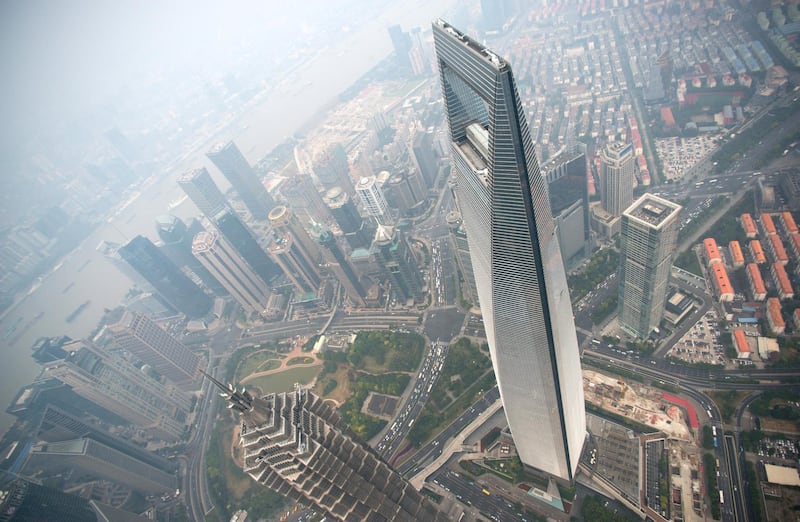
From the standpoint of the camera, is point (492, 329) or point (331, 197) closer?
point (492, 329)

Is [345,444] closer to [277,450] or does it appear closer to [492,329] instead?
[277,450]

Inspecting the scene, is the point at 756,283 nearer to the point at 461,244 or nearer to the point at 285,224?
the point at 461,244

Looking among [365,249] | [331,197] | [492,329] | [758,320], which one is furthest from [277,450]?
[758,320]

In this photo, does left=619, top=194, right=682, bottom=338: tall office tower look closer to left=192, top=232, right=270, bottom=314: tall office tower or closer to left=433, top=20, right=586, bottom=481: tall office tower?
left=433, top=20, right=586, bottom=481: tall office tower

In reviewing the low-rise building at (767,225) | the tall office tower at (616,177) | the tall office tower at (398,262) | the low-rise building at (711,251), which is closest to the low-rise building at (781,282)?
the low-rise building at (711,251)

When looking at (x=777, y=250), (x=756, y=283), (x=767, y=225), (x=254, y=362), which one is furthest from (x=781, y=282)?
(x=254, y=362)

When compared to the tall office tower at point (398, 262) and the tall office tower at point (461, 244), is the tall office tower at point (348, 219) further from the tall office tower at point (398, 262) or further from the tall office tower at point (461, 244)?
the tall office tower at point (461, 244)
